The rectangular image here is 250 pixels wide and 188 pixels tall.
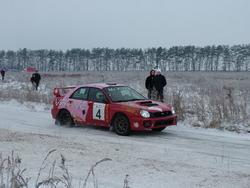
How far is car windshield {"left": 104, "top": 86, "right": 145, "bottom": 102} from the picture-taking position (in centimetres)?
1008

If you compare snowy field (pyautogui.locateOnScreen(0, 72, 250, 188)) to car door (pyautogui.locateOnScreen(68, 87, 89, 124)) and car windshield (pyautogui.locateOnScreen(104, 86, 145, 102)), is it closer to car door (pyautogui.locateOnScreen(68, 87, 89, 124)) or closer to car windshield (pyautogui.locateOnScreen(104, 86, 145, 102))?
car door (pyautogui.locateOnScreen(68, 87, 89, 124))

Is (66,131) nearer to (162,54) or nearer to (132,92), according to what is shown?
(132,92)

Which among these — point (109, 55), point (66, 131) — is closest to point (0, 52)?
point (109, 55)

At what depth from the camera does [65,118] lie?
11078 millimetres

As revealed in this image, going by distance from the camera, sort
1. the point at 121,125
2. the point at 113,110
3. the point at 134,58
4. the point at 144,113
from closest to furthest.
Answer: the point at 144,113, the point at 121,125, the point at 113,110, the point at 134,58

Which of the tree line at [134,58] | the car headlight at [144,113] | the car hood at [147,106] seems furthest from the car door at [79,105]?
the tree line at [134,58]

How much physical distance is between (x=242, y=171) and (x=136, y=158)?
79.4 inches

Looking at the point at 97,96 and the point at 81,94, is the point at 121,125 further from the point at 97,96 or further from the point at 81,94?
the point at 81,94

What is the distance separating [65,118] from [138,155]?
4555 millimetres

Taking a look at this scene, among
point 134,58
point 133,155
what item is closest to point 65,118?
point 133,155

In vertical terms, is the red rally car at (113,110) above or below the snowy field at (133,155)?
above

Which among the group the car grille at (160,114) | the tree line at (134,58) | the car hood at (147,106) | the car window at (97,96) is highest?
the tree line at (134,58)

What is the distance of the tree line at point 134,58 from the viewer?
347 ft

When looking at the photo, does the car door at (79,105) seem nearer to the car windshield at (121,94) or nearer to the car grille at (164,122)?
the car windshield at (121,94)
